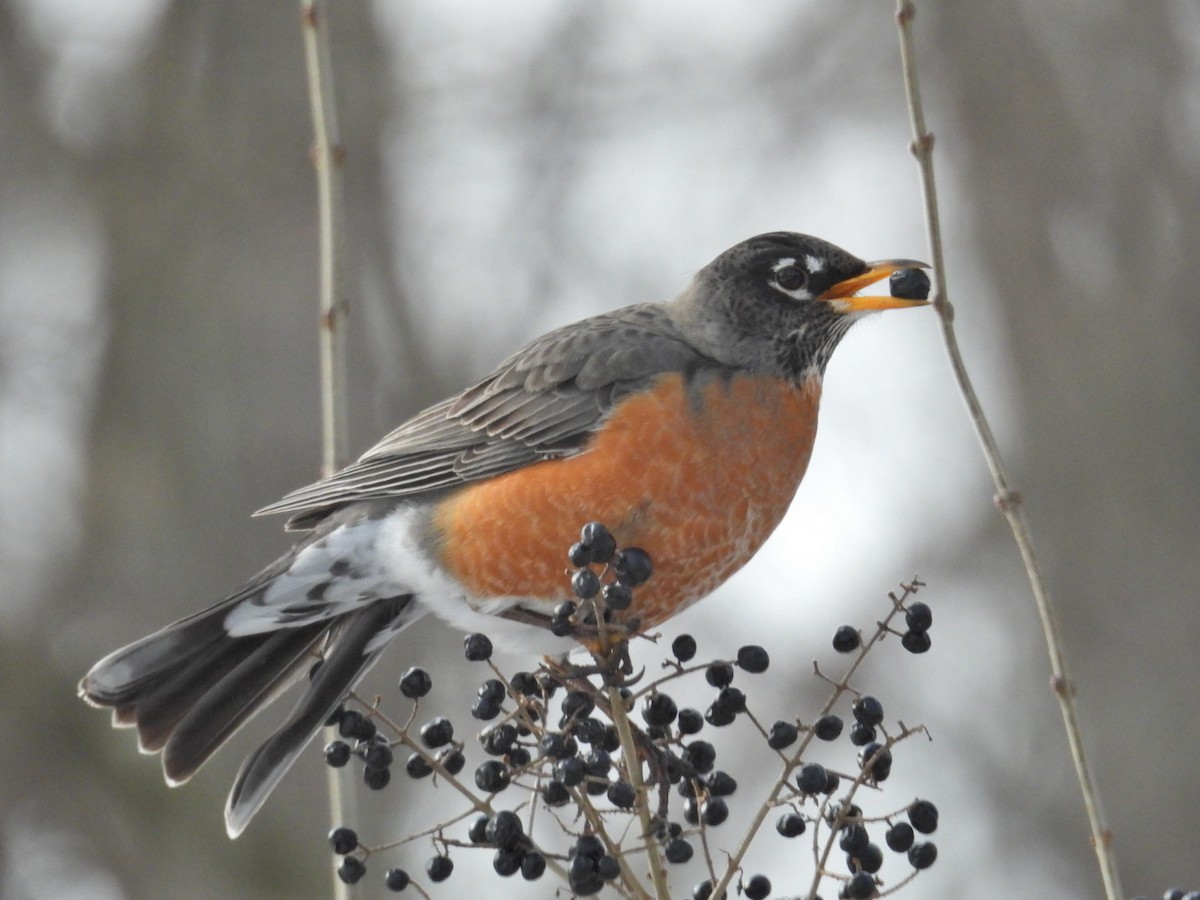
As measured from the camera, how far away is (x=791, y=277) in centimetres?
390

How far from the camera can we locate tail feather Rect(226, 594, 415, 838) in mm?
3434

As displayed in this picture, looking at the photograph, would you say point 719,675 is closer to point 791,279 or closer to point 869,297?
point 869,297

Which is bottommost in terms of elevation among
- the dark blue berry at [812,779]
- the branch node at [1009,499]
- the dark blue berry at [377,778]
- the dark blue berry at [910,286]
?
the dark blue berry at [812,779]

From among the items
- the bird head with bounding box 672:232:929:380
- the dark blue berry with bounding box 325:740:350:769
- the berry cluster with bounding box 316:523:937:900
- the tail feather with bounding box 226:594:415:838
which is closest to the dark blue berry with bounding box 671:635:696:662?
the berry cluster with bounding box 316:523:937:900

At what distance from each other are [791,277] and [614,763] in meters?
1.94

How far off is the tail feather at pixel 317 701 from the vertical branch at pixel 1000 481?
1.68 metres

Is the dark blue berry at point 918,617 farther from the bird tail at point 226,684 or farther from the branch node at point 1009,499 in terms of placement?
the bird tail at point 226,684

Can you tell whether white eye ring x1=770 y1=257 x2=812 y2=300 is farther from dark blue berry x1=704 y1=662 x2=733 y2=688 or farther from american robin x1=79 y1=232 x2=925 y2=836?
dark blue berry x1=704 y1=662 x2=733 y2=688

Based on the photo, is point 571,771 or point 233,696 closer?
point 571,771

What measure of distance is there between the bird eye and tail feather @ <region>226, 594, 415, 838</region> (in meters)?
1.31

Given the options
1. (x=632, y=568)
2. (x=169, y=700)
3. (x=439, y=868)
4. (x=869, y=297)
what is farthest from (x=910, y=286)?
(x=169, y=700)

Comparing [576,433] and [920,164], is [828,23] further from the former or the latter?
[920,164]

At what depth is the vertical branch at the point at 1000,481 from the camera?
2078mm

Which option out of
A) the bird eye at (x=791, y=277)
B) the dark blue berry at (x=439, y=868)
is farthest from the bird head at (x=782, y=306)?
the dark blue berry at (x=439, y=868)
